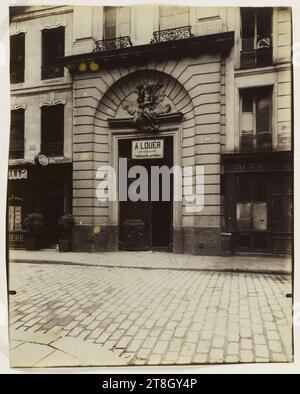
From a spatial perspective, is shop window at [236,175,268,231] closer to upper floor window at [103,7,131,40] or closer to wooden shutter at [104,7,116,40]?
upper floor window at [103,7,131,40]

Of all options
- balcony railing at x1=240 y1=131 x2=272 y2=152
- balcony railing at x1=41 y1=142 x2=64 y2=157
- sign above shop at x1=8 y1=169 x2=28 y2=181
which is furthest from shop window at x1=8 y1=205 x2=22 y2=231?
balcony railing at x1=240 y1=131 x2=272 y2=152

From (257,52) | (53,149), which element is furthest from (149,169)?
(257,52)

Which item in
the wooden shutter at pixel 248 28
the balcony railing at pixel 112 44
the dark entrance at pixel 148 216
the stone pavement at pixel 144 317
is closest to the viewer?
the stone pavement at pixel 144 317

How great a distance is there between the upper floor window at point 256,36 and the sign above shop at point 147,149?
6.21ft

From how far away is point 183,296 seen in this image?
4508 millimetres

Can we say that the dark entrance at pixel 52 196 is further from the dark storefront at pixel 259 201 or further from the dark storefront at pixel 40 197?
the dark storefront at pixel 259 201

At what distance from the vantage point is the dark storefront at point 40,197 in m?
4.07

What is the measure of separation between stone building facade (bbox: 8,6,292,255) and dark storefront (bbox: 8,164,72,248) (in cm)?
2

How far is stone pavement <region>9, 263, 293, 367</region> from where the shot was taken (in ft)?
10.8

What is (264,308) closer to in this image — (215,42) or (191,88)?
(191,88)

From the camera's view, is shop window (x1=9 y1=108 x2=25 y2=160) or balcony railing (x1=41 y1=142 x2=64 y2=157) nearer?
shop window (x1=9 y1=108 x2=25 y2=160)

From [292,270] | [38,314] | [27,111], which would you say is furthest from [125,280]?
[27,111]

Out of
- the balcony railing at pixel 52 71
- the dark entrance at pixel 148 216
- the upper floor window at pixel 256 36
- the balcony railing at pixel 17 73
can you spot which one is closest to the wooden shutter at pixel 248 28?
the upper floor window at pixel 256 36

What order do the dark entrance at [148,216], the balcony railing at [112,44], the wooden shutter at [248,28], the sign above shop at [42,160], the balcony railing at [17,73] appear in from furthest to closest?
the sign above shop at [42,160] < the balcony railing at [112,44] < the dark entrance at [148,216] < the balcony railing at [17,73] < the wooden shutter at [248,28]
